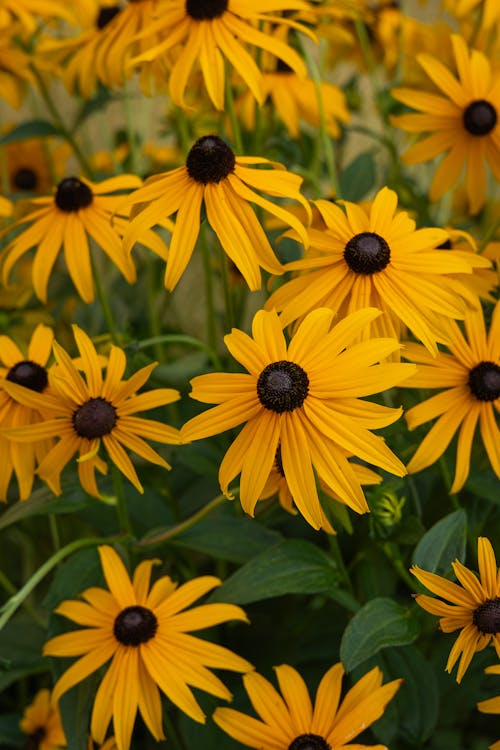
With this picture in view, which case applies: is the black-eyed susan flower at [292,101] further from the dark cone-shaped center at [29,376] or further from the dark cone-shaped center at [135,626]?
the dark cone-shaped center at [135,626]

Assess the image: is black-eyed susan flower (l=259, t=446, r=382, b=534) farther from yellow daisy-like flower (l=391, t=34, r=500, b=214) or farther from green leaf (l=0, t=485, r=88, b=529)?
yellow daisy-like flower (l=391, t=34, r=500, b=214)

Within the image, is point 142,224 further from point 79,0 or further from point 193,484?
point 79,0

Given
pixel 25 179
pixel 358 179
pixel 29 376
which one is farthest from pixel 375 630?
pixel 25 179

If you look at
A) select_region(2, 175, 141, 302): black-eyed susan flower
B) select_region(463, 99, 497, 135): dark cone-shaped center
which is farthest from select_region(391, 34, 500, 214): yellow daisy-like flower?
select_region(2, 175, 141, 302): black-eyed susan flower

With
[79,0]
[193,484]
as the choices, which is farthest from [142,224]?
[79,0]

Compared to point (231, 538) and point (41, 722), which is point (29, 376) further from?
point (41, 722)
